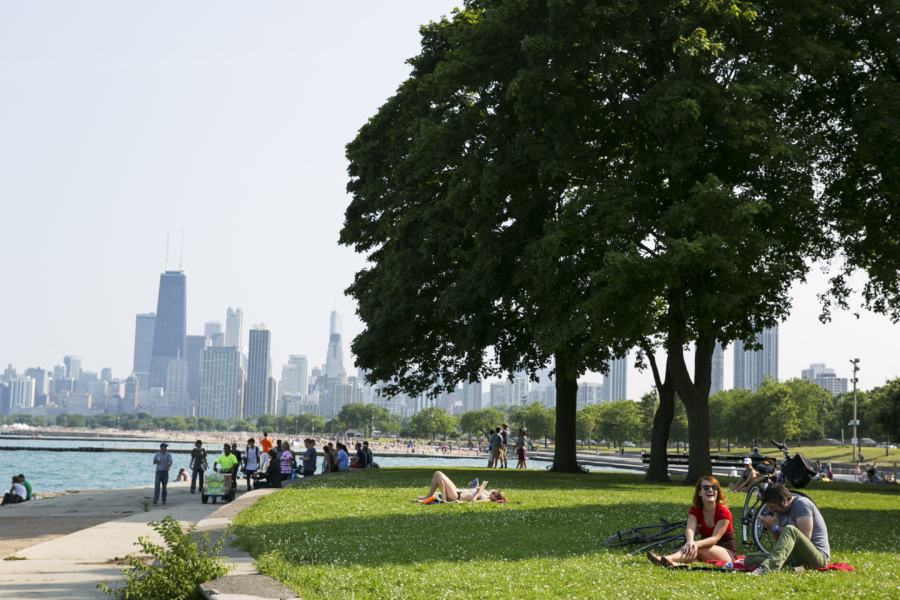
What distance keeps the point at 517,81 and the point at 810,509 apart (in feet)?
51.2

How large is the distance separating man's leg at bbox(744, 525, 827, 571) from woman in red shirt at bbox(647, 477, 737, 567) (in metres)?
0.59

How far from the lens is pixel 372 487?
69.6 ft

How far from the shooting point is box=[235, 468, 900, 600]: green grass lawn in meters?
7.69

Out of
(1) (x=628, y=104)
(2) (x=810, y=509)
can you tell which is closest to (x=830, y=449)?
(1) (x=628, y=104)

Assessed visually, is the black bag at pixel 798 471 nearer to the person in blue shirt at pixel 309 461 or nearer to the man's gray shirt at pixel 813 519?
the man's gray shirt at pixel 813 519

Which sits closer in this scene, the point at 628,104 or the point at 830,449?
the point at 628,104

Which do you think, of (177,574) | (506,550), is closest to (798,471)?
(506,550)

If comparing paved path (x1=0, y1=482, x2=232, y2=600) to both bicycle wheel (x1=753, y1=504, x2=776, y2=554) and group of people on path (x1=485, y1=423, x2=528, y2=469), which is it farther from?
group of people on path (x1=485, y1=423, x2=528, y2=469)

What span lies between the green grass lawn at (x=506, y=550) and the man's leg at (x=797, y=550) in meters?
0.39

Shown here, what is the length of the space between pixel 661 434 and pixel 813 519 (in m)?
20.9

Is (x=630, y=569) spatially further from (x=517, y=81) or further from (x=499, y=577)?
(x=517, y=81)

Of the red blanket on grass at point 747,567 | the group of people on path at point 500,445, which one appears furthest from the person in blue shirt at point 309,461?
the red blanket on grass at point 747,567

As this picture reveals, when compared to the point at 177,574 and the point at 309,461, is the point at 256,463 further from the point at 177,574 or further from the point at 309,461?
the point at 177,574

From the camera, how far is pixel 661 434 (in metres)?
29.6
